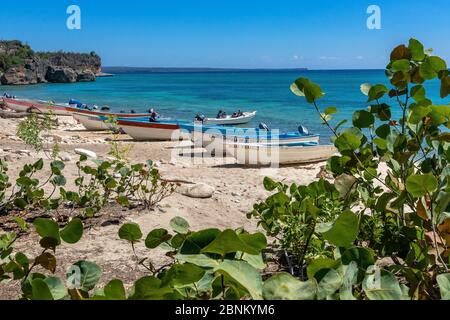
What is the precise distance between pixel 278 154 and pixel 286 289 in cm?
1284

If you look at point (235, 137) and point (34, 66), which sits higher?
point (34, 66)

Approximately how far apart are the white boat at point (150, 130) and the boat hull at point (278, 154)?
5.78 metres

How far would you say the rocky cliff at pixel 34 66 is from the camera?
3083 inches

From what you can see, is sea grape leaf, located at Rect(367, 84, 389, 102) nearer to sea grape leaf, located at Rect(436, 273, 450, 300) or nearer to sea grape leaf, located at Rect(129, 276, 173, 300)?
sea grape leaf, located at Rect(436, 273, 450, 300)

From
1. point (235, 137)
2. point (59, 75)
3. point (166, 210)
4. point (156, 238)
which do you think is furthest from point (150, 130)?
point (59, 75)

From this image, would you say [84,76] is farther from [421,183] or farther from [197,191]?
[421,183]

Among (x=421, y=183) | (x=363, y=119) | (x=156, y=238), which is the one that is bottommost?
(x=156, y=238)

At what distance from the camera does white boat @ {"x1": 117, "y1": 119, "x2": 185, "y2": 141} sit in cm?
1858

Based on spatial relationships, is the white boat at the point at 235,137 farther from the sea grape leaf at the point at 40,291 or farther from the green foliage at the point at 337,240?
the sea grape leaf at the point at 40,291

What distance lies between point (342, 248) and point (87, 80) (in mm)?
106911

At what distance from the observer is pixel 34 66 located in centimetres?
8519

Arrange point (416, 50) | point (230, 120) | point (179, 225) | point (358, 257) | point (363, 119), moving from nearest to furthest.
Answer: point (358, 257) → point (179, 225) → point (416, 50) → point (363, 119) → point (230, 120)

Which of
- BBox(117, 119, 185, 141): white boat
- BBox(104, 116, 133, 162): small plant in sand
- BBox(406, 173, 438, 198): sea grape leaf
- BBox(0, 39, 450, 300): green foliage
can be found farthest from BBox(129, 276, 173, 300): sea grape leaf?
BBox(117, 119, 185, 141): white boat
